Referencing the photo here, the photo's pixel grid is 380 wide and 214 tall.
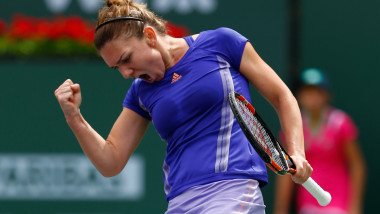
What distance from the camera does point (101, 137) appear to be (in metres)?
3.26

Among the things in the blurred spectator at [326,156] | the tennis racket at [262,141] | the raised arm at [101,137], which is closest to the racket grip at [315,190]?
the tennis racket at [262,141]

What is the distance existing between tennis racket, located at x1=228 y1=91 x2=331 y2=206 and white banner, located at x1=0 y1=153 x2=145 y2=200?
3060 millimetres

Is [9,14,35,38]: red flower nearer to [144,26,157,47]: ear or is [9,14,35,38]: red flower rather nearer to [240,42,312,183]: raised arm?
[144,26,157,47]: ear

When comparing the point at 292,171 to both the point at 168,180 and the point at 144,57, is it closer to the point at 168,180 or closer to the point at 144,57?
the point at 168,180

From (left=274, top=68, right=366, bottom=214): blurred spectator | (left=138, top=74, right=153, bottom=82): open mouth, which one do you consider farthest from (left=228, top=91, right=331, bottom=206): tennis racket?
(left=274, top=68, right=366, bottom=214): blurred spectator

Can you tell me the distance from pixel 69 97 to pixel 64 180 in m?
3.02

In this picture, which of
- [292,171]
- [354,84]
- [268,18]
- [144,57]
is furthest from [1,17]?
[292,171]

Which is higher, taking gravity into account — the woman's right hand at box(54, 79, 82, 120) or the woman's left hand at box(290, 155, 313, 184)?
the woman's right hand at box(54, 79, 82, 120)

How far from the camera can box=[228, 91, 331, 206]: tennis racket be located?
2.79 m

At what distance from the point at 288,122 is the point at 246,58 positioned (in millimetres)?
329

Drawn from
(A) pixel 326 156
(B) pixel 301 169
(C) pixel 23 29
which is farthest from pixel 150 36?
(C) pixel 23 29

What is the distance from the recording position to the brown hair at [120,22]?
9.92 ft

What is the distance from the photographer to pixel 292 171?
290cm

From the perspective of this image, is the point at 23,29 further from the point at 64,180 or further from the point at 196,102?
the point at 196,102
